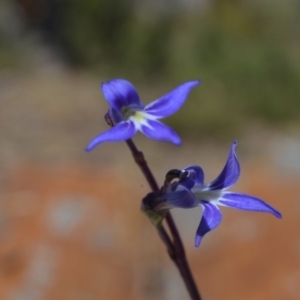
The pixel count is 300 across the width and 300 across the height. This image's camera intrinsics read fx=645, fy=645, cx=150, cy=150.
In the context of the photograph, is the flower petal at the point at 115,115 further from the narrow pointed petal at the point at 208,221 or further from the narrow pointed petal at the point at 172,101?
the narrow pointed petal at the point at 208,221

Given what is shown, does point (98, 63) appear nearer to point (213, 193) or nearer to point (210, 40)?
point (210, 40)

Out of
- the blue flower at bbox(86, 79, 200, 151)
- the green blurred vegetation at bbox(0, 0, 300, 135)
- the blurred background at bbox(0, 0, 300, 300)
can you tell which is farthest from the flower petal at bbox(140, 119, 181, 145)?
the green blurred vegetation at bbox(0, 0, 300, 135)

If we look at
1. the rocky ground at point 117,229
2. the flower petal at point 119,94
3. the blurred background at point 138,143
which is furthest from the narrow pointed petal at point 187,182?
the rocky ground at point 117,229

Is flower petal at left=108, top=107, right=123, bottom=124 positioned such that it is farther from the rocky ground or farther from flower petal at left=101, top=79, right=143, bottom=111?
the rocky ground

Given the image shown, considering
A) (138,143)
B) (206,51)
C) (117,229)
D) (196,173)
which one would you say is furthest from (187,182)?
(206,51)

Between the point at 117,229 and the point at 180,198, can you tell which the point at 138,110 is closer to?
the point at 180,198

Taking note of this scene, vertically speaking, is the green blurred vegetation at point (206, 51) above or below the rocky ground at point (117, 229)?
above

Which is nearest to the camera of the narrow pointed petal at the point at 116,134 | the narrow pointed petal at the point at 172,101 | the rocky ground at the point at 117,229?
the narrow pointed petal at the point at 116,134
